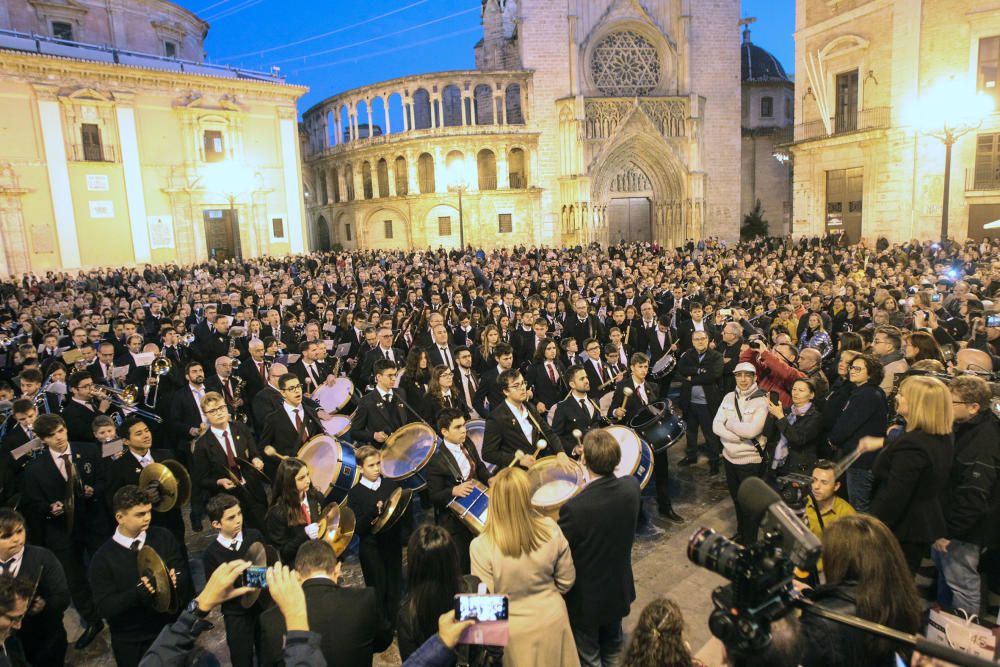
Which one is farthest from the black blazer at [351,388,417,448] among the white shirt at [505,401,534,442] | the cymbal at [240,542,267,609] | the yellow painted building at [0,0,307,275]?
the yellow painted building at [0,0,307,275]

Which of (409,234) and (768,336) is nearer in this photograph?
(768,336)

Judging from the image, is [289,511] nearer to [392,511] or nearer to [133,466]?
[392,511]

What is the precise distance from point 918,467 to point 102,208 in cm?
3364

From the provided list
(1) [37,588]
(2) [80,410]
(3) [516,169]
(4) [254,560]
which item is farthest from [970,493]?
(3) [516,169]

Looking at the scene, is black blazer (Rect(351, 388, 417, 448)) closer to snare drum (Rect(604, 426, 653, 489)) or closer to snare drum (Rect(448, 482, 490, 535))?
snare drum (Rect(448, 482, 490, 535))

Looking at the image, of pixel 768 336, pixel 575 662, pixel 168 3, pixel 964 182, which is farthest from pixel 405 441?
pixel 168 3

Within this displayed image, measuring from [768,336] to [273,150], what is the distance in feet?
99.5

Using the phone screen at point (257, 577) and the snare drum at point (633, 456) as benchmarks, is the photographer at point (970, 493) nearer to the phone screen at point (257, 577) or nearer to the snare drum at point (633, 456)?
the snare drum at point (633, 456)

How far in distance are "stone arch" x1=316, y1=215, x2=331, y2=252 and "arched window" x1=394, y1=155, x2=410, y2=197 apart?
8.25 metres

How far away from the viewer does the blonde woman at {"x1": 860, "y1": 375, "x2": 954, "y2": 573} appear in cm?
397

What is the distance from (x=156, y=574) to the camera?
3598 mm

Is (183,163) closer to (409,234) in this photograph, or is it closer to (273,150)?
(273,150)

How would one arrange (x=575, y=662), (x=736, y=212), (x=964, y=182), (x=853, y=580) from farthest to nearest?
(x=736, y=212), (x=964, y=182), (x=575, y=662), (x=853, y=580)

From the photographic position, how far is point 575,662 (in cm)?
336
